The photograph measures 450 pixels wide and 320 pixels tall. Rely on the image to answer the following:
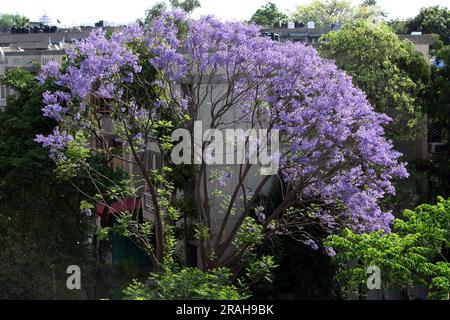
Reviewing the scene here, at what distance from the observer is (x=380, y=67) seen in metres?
18.5

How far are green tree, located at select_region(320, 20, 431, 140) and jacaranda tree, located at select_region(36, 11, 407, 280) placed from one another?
4104 mm

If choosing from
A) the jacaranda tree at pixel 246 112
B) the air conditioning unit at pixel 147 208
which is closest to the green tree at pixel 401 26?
the air conditioning unit at pixel 147 208

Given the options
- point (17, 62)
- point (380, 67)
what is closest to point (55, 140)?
point (380, 67)

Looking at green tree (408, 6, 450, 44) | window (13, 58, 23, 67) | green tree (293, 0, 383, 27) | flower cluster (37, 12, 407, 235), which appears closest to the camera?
flower cluster (37, 12, 407, 235)

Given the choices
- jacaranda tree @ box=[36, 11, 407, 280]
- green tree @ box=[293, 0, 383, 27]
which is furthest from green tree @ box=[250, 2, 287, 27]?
jacaranda tree @ box=[36, 11, 407, 280]

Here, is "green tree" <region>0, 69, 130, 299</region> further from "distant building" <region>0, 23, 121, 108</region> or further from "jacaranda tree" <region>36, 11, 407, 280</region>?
"distant building" <region>0, 23, 121, 108</region>

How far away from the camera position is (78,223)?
17672 mm

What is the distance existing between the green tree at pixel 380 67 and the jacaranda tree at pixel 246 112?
4.10 meters

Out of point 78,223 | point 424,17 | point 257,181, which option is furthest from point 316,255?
point 424,17

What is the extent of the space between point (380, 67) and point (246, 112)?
5.20m

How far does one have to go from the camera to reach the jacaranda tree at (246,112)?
13.5m

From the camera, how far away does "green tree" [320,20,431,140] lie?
1809 centimetres

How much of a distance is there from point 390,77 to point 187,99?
6.08m
